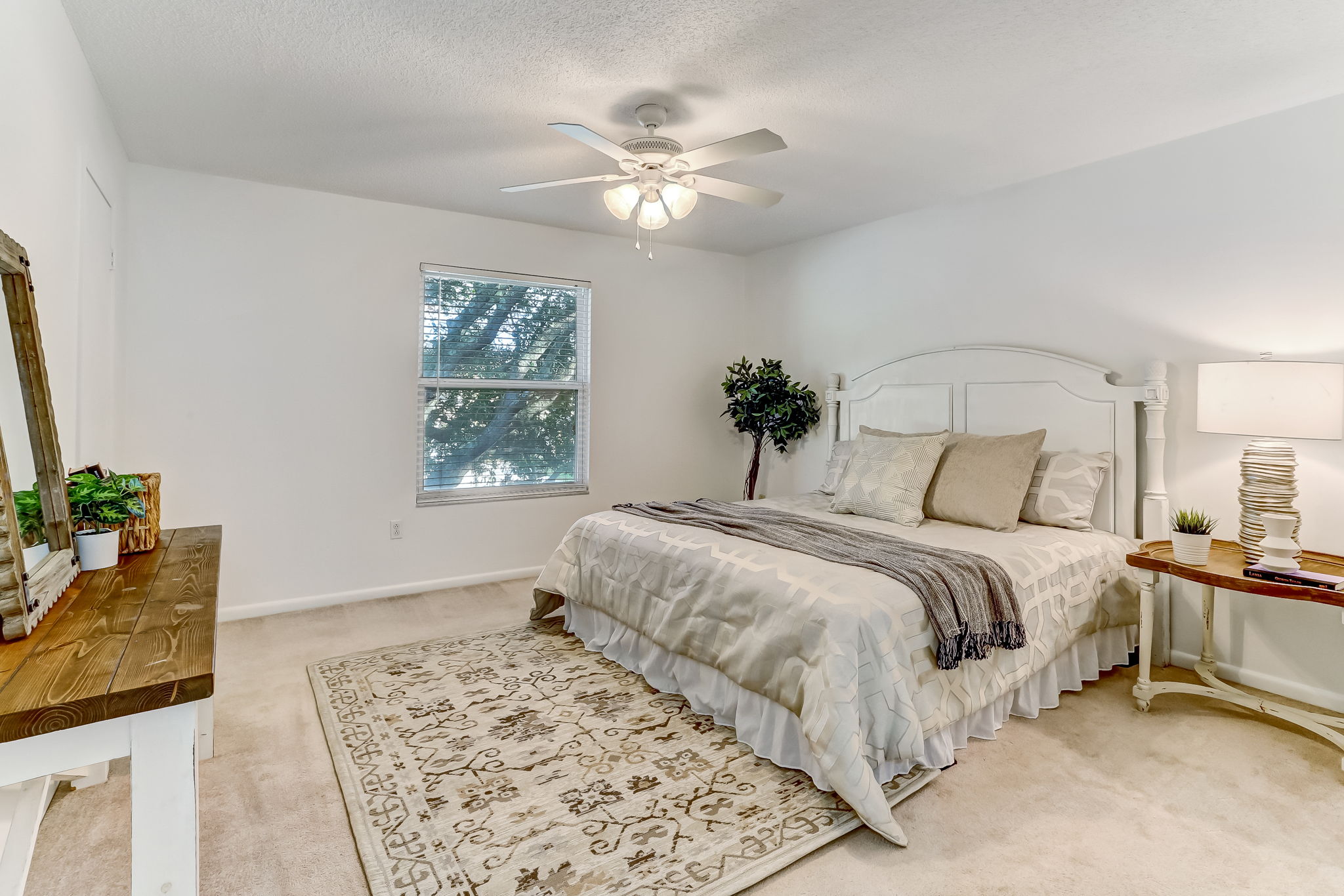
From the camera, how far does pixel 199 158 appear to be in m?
3.25

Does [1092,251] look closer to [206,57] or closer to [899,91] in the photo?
[899,91]

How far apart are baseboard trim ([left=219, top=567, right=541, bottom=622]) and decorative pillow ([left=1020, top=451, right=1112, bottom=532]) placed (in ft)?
10.1

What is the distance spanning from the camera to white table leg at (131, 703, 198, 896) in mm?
966

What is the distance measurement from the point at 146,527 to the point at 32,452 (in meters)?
0.57

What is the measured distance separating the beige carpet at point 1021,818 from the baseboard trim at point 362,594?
1086 millimetres

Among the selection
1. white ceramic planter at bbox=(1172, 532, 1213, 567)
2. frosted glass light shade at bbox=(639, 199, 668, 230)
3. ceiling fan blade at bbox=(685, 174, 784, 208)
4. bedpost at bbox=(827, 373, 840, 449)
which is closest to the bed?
white ceramic planter at bbox=(1172, 532, 1213, 567)

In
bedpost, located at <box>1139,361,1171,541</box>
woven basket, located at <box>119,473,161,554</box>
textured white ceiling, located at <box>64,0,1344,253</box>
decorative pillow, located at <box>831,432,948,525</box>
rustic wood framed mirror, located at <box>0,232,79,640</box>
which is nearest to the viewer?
rustic wood framed mirror, located at <box>0,232,79,640</box>

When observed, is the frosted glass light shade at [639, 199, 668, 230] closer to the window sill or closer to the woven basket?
the woven basket

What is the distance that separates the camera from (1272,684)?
2.76 m

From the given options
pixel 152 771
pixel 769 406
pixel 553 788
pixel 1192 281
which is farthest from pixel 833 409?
pixel 152 771

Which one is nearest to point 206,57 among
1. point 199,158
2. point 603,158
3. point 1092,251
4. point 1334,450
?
point 199,158

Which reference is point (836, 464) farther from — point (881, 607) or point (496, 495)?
point (496, 495)

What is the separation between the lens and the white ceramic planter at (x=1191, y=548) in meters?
2.44

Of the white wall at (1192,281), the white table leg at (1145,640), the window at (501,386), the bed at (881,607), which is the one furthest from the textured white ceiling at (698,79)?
the white table leg at (1145,640)
